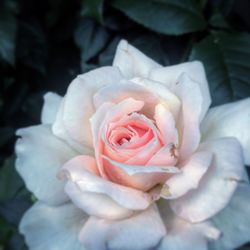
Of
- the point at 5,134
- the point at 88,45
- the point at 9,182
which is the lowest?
the point at 5,134

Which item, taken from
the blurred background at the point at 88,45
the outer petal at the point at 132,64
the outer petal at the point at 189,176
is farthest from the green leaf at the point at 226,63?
the outer petal at the point at 189,176

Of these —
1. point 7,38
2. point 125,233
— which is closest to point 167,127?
point 125,233

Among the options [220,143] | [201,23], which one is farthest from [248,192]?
[201,23]

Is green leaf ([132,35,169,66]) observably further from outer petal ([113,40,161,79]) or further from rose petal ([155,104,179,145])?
rose petal ([155,104,179,145])

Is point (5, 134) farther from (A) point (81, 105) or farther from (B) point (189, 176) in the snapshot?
(B) point (189, 176)

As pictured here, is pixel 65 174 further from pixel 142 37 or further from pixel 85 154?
pixel 142 37
